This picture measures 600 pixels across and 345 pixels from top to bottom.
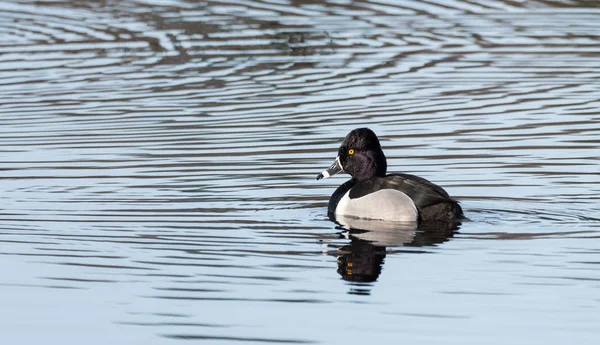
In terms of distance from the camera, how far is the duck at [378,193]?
12195 mm

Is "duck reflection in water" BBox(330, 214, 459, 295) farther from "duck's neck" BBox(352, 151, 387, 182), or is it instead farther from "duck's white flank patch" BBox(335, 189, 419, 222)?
"duck's neck" BBox(352, 151, 387, 182)

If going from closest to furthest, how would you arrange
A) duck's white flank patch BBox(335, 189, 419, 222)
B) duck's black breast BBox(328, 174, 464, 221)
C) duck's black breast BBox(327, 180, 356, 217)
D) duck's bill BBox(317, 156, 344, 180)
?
duck's black breast BBox(328, 174, 464, 221) → duck's white flank patch BBox(335, 189, 419, 222) → duck's black breast BBox(327, 180, 356, 217) → duck's bill BBox(317, 156, 344, 180)

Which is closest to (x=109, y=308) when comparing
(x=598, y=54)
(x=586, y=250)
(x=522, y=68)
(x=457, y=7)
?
(x=586, y=250)

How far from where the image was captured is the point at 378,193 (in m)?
12.7

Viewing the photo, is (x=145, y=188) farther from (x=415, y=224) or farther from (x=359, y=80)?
(x=359, y=80)

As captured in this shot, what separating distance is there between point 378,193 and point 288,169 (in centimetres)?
217

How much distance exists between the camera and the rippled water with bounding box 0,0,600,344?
9328mm

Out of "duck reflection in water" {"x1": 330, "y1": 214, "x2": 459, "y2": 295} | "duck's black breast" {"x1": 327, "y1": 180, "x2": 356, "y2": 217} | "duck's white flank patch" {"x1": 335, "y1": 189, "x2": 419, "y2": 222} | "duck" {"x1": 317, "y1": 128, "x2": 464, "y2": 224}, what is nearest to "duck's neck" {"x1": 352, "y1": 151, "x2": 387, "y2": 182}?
"duck" {"x1": 317, "y1": 128, "x2": 464, "y2": 224}

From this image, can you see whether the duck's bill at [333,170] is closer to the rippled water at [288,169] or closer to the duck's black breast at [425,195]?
the rippled water at [288,169]

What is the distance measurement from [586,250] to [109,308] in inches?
139

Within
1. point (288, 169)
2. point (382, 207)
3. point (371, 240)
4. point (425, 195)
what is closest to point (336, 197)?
point (382, 207)

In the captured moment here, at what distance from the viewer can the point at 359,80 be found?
2053 cm

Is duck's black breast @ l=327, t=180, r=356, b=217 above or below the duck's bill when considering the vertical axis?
below

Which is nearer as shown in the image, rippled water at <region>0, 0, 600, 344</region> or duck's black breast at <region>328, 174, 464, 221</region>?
rippled water at <region>0, 0, 600, 344</region>
